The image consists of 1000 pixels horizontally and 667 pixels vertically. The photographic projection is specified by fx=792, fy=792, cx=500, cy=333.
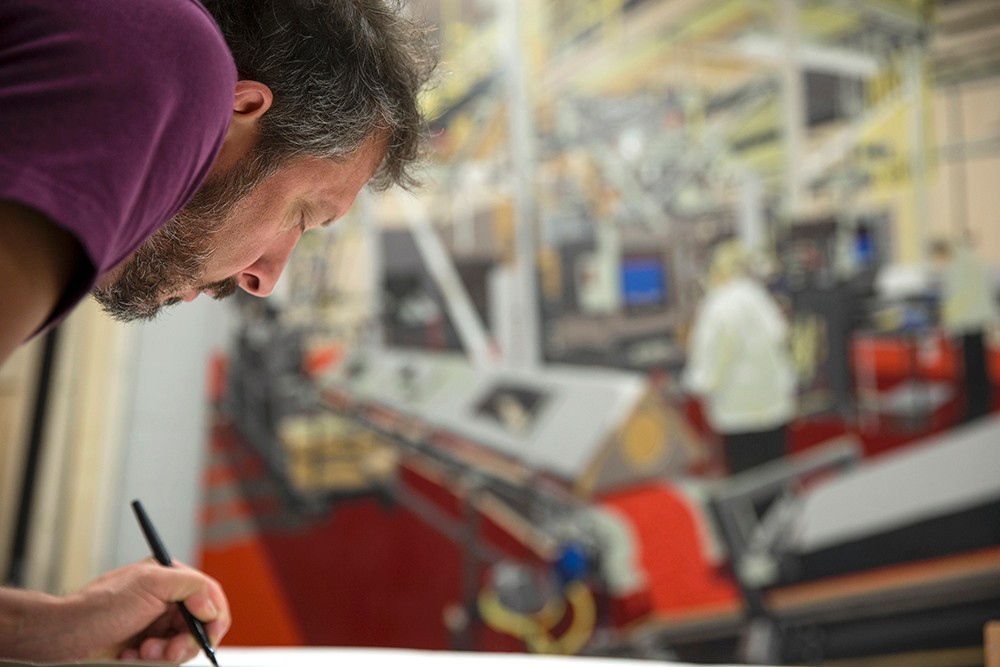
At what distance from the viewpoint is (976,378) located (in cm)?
221

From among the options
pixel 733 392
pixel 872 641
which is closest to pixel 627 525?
pixel 733 392

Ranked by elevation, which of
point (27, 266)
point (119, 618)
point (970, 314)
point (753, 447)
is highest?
point (27, 266)

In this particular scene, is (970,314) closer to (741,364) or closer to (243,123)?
(741,364)

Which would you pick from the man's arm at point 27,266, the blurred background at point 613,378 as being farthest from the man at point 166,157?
the blurred background at point 613,378

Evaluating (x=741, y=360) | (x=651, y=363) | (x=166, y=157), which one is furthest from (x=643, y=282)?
(x=166, y=157)

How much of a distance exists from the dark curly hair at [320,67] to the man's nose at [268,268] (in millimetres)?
122

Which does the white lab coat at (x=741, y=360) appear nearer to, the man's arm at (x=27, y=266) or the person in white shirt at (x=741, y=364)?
the person in white shirt at (x=741, y=364)

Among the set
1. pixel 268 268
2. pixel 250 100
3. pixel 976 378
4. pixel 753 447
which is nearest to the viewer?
pixel 250 100

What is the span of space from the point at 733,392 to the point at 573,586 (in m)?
0.79

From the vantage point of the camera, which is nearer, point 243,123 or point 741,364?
point 243,123

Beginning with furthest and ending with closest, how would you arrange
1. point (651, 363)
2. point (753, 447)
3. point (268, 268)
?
point (651, 363), point (753, 447), point (268, 268)

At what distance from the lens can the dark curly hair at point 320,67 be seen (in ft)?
2.14

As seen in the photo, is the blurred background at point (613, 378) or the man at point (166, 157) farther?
the blurred background at point (613, 378)

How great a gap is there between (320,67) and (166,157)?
0.81 ft
